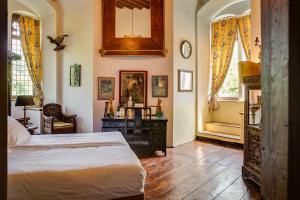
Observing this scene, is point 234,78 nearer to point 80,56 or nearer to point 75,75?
point 80,56

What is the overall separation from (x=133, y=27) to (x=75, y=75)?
1.94m

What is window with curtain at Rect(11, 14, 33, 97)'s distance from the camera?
6.90 metres

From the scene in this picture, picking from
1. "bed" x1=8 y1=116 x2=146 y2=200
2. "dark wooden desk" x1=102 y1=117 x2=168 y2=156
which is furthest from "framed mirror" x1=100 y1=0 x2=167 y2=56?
"bed" x1=8 y1=116 x2=146 y2=200

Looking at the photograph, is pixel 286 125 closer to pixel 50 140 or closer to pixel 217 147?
pixel 50 140

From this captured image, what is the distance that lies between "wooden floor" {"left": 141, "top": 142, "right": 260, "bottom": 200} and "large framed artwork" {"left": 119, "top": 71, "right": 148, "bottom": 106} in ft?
5.07

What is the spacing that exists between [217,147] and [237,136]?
69 cm

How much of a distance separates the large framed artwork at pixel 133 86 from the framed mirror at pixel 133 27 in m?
0.50

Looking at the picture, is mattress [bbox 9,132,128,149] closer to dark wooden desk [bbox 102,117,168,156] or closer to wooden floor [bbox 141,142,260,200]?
wooden floor [bbox 141,142,260,200]

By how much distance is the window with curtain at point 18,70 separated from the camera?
690 cm

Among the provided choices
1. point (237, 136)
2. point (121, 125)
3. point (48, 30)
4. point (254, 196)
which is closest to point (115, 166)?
point (254, 196)

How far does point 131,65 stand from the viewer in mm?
5832

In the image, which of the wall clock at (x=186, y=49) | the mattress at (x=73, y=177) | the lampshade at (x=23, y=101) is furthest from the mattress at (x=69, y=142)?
the wall clock at (x=186, y=49)

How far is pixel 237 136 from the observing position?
20.0 feet

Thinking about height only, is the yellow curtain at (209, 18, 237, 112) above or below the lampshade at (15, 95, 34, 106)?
above
